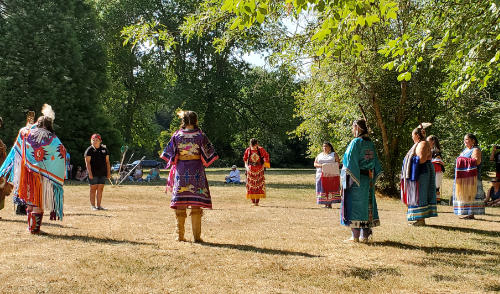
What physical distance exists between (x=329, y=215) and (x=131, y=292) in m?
7.58

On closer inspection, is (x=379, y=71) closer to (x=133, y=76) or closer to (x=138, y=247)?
(x=138, y=247)

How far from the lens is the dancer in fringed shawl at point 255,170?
1422 cm

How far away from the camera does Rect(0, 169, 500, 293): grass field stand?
16.9 feet

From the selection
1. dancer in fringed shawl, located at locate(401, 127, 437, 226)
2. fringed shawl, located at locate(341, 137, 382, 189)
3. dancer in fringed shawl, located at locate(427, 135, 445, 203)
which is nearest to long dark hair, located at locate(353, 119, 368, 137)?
fringed shawl, located at locate(341, 137, 382, 189)

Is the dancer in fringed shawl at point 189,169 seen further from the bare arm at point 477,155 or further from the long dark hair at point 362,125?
the bare arm at point 477,155

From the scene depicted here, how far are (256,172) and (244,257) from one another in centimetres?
791

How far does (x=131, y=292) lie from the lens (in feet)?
15.9

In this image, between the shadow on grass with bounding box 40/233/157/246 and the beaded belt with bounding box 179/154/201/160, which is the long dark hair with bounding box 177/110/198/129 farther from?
the shadow on grass with bounding box 40/233/157/246

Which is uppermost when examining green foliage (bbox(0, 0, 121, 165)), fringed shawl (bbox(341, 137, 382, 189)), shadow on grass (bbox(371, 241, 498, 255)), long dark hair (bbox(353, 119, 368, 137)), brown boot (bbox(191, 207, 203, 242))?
green foliage (bbox(0, 0, 121, 165))

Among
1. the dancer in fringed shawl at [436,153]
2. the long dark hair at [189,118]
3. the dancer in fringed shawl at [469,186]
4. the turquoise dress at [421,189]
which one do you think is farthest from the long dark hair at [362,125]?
the dancer in fringed shawl at [436,153]

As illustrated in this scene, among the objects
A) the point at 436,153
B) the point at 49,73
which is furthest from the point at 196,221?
the point at 49,73

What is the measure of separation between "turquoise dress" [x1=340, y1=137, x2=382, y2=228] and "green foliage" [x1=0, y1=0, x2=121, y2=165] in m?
19.8

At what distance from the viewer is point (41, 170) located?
25.7 feet

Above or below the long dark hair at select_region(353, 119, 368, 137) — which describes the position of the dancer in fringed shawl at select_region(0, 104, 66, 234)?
below
